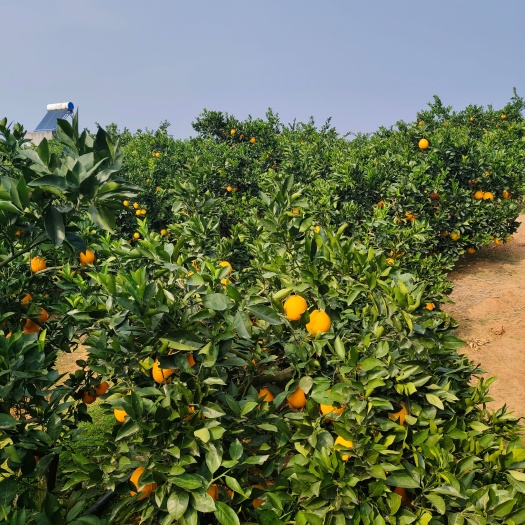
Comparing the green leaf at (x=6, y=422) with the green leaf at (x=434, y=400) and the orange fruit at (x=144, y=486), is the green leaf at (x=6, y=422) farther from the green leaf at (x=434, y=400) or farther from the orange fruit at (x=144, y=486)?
the green leaf at (x=434, y=400)

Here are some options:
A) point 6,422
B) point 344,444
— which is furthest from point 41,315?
point 344,444

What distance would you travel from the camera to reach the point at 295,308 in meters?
1.76

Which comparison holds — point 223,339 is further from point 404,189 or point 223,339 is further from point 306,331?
point 404,189

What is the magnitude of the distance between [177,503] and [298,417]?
52cm

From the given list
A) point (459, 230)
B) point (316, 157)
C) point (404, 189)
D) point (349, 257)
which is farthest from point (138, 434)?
point (316, 157)

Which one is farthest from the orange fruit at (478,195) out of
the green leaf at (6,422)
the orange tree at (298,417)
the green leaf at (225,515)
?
the green leaf at (6,422)

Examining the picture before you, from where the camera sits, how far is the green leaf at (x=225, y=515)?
132cm

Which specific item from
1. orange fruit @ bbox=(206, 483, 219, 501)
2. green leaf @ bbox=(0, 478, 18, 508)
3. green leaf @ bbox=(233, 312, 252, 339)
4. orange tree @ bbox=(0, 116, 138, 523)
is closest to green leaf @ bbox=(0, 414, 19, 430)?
orange tree @ bbox=(0, 116, 138, 523)

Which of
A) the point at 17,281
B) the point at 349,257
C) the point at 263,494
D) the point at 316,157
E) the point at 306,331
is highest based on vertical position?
the point at 316,157

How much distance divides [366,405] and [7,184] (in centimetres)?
148

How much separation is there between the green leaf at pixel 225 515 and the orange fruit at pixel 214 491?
14cm

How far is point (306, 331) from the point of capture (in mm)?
1809

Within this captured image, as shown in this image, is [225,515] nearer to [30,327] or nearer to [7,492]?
[7,492]

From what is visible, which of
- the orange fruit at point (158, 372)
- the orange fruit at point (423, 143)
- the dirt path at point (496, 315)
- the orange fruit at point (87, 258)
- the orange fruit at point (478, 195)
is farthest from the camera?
the orange fruit at point (478, 195)
